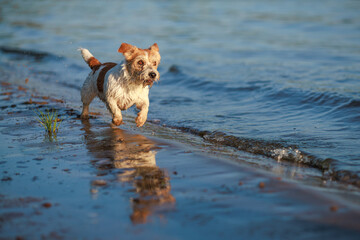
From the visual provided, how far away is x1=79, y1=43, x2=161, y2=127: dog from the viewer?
6.41 m

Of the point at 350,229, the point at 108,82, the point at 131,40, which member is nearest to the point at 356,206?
the point at 350,229

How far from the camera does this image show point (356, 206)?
3.86 m

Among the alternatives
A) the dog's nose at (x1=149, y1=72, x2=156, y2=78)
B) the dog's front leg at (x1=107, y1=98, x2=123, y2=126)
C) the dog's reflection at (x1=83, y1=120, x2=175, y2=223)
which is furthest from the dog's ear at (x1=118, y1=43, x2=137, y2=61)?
the dog's reflection at (x1=83, y1=120, x2=175, y2=223)

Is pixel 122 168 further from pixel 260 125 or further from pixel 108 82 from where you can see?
pixel 260 125

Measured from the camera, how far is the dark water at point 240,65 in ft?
22.6

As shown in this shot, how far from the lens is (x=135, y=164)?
5074mm

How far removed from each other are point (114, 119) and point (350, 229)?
4243mm

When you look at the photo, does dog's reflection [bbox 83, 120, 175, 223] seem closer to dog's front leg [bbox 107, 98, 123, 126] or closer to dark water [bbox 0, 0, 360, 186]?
dog's front leg [bbox 107, 98, 123, 126]

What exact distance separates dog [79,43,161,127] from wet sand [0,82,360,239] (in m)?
1.02

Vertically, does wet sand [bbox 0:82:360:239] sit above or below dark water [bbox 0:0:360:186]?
below

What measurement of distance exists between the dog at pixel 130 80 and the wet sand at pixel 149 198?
1.02 m

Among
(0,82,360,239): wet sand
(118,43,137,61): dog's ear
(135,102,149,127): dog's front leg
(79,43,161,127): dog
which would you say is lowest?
(0,82,360,239): wet sand

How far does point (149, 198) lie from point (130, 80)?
2949mm

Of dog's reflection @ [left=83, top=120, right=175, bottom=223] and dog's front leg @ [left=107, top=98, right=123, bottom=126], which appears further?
dog's front leg @ [left=107, top=98, right=123, bottom=126]
